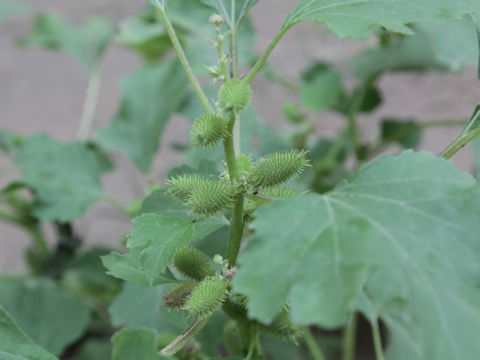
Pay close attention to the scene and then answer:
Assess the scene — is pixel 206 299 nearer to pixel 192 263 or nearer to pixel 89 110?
pixel 192 263

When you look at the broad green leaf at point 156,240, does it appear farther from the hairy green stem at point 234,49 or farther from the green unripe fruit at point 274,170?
the hairy green stem at point 234,49

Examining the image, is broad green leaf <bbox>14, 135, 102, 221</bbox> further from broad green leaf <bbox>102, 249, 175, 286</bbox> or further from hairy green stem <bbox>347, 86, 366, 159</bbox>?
hairy green stem <bbox>347, 86, 366, 159</bbox>

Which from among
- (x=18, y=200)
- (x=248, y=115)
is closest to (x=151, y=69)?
(x=248, y=115)

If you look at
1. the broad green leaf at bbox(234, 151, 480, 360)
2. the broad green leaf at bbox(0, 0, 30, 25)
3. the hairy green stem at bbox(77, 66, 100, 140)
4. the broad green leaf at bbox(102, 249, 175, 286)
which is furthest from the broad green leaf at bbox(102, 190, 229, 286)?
the broad green leaf at bbox(0, 0, 30, 25)

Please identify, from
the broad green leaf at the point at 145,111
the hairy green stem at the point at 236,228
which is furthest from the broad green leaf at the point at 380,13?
the broad green leaf at the point at 145,111

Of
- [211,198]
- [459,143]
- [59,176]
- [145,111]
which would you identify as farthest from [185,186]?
[145,111]

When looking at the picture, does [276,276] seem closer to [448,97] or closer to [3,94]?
[448,97]
